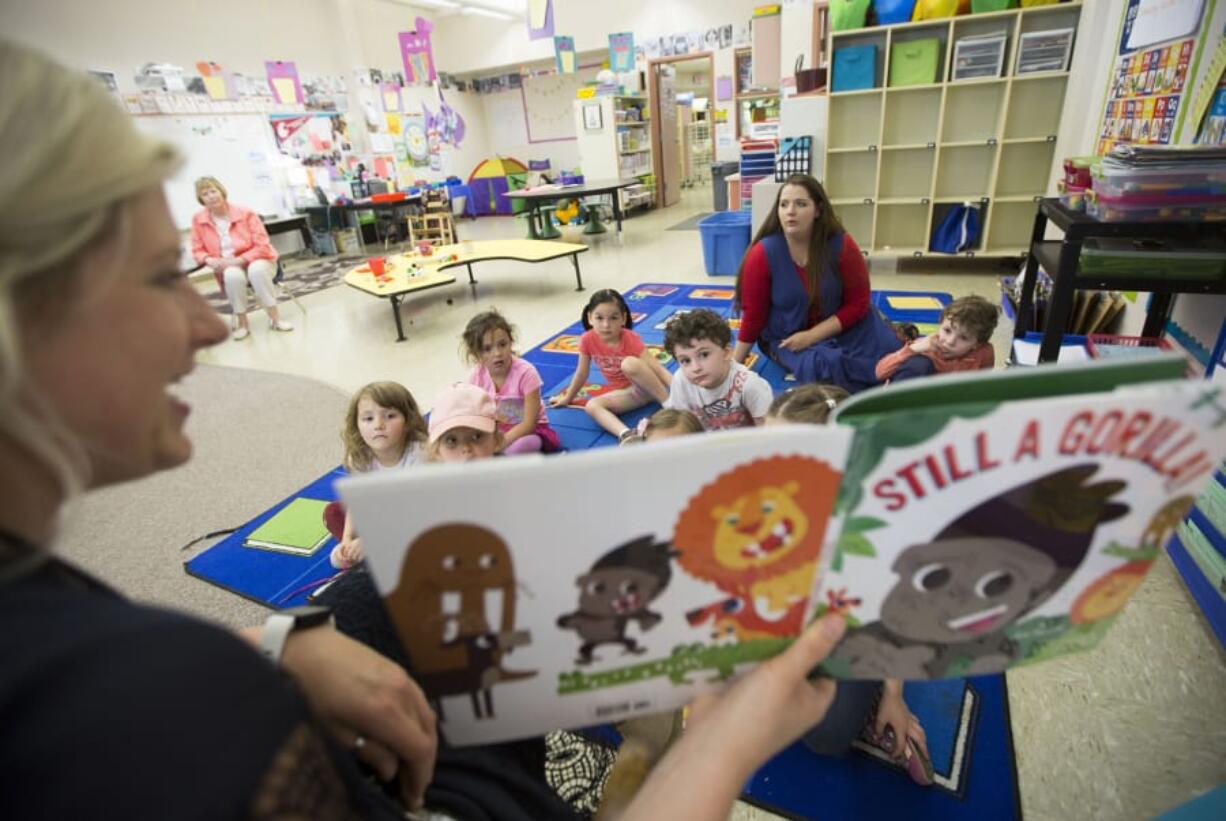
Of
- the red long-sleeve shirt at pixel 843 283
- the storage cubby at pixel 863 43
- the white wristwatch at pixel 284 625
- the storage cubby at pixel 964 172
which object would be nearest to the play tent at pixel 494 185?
the storage cubby at pixel 863 43

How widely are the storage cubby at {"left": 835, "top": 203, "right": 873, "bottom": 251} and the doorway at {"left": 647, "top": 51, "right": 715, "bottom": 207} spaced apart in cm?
501

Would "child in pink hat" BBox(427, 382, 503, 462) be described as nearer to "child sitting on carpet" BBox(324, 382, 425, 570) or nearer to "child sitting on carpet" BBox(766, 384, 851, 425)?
"child sitting on carpet" BBox(324, 382, 425, 570)

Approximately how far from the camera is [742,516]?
1.61 ft

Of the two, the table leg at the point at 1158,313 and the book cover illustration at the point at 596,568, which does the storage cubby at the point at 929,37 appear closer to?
the table leg at the point at 1158,313

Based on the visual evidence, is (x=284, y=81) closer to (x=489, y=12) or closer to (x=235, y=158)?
(x=235, y=158)

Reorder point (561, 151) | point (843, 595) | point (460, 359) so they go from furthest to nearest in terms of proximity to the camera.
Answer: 1. point (561, 151)
2. point (460, 359)
3. point (843, 595)

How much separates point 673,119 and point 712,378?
8859 mm

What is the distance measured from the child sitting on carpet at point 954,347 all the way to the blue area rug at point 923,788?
1.28 m

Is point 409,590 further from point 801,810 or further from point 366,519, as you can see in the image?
point 801,810

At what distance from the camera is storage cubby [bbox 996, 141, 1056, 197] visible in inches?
158

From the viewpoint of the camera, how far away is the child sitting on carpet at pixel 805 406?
135 centimetres

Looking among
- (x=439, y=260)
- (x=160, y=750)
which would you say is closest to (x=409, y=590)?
(x=160, y=750)

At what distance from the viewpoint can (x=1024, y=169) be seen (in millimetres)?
4086

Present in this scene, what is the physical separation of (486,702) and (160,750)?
1.04 ft
